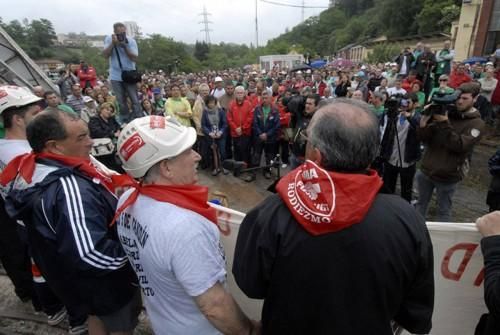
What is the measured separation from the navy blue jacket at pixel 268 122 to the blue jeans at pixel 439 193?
10.8 feet

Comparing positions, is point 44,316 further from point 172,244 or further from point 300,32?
point 300,32

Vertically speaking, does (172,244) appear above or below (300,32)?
below

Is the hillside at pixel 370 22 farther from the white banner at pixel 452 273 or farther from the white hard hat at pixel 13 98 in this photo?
the white hard hat at pixel 13 98

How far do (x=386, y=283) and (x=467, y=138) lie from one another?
128 inches

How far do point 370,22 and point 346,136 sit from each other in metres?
86.1

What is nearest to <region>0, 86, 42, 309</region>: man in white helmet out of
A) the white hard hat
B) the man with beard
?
the white hard hat

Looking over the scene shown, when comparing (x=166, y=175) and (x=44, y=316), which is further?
(x=44, y=316)

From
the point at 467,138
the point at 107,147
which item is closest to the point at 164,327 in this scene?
the point at 467,138

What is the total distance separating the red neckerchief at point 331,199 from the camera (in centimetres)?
108

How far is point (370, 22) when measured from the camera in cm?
7350

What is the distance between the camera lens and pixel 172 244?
1250 millimetres

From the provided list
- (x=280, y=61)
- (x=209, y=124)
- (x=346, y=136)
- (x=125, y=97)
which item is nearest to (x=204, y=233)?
(x=346, y=136)

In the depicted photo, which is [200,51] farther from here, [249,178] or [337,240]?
[337,240]

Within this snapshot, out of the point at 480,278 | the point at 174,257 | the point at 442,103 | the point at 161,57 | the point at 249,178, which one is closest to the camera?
the point at 174,257
